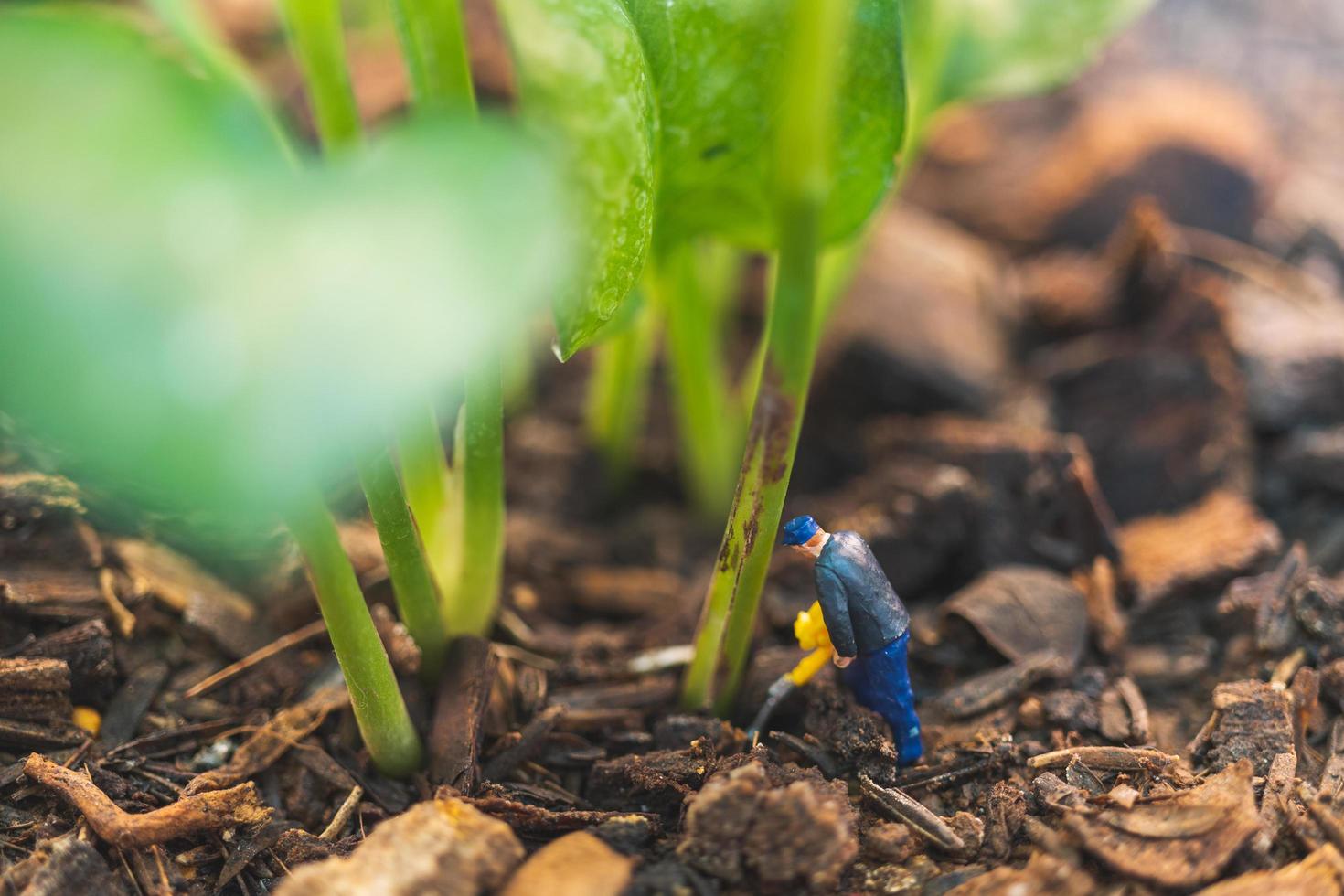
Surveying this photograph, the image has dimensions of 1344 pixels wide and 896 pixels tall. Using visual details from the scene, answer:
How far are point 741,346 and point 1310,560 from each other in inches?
36.1

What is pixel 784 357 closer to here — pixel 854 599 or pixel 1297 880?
pixel 854 599

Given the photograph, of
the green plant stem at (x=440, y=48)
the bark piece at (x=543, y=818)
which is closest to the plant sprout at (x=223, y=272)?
the green plant stem at (x=440, y=48)

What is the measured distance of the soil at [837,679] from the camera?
83cm

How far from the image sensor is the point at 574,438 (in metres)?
1.71

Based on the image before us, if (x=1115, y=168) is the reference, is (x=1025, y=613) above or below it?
below

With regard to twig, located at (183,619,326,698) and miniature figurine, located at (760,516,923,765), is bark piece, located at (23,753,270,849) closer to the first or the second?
twig, located at (183,619,326,698)

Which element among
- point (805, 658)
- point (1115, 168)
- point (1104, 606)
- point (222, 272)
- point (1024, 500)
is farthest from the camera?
point (1115, 168)

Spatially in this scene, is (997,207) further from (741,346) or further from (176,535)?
(176,535)

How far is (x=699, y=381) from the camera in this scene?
1.49 metres

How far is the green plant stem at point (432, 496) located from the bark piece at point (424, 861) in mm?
335

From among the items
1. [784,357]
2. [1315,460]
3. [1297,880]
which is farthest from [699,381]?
[1297,880]

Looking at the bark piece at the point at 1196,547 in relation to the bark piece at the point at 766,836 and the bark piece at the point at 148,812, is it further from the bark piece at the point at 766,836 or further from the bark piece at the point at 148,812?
the bark piece at the point at 148,812

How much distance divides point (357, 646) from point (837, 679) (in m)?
0.45

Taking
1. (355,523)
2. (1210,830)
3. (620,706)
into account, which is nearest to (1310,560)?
(1210,830)
